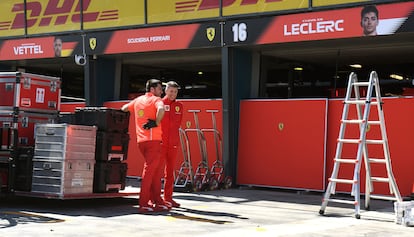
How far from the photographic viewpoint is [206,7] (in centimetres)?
1475

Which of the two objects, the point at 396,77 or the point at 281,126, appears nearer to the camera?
the point at 281,126

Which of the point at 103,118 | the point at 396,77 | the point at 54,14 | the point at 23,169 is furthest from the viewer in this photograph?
the point at 396,77

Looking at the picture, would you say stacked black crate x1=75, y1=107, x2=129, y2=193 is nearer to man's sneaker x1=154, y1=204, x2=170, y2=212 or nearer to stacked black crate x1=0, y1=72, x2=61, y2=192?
stacked black crate x1=0, y1=72, x2=61, y2=192

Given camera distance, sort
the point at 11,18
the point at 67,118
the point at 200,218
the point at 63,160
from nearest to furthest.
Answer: the point at 200,218, the point at 63,160, the point at 67,118, the point at 11,18

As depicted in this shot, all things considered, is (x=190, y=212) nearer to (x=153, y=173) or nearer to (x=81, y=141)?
(x=153, y=173)

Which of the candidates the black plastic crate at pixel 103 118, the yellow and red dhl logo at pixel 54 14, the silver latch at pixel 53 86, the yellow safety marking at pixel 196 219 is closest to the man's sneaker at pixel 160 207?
the yellow safety marking at pixel 196 219

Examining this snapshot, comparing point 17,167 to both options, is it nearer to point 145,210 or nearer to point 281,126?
point 145,210

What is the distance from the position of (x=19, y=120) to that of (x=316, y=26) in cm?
613

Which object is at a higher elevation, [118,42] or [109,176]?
[118,42]

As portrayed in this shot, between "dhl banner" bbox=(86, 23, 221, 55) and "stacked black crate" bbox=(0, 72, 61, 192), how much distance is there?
4606 mm

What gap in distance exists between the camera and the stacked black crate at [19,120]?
34.2 feet

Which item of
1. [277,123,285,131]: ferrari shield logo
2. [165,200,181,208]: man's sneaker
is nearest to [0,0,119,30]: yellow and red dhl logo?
[277,123,285,131]: ferrari shield logo

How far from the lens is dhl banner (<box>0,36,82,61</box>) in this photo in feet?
56.2

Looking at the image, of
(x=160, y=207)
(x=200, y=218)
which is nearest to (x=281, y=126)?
(x=160, y=207)
